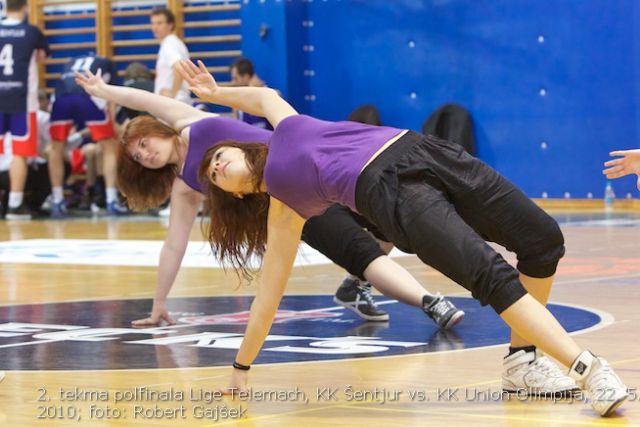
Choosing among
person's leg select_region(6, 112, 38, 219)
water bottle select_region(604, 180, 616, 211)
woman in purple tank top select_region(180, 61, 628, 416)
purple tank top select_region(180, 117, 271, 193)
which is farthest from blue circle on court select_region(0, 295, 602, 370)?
person's leg select_region(6, 112, 38, 219)

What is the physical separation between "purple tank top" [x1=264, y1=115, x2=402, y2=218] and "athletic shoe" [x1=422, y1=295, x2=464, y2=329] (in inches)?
55.8

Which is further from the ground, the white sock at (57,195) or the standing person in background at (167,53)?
the standing person in background at (167,53)

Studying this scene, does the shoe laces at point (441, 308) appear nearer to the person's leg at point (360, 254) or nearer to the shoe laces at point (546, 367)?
the person's leg at point (360, 254)

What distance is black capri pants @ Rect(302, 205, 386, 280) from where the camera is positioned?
5230 mm

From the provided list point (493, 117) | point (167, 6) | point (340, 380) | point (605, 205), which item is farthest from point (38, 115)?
point (340, 380)

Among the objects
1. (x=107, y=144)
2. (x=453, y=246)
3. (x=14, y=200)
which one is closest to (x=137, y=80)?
(x=107, y=144)

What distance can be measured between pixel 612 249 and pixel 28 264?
3.61 m

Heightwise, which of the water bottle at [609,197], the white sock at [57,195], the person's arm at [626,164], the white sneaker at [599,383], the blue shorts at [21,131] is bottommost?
the white sock at [57,195]

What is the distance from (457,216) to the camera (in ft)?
11.3

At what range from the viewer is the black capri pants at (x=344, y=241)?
523 centimetres

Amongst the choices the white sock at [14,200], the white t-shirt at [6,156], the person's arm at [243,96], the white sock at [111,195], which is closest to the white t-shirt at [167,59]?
the white sock at [111,195]

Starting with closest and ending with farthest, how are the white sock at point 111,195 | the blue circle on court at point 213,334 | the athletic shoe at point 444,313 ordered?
the blue circle on court at point 213,334, the athletic shoe at point 444,313, the white sock at point 111,195

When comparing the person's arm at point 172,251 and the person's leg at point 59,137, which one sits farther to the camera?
the person's leg at point 59,137

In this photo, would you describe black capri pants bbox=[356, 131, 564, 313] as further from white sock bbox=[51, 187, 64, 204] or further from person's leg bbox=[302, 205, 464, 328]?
white sock bbox=[51, 187, 64, 204]
